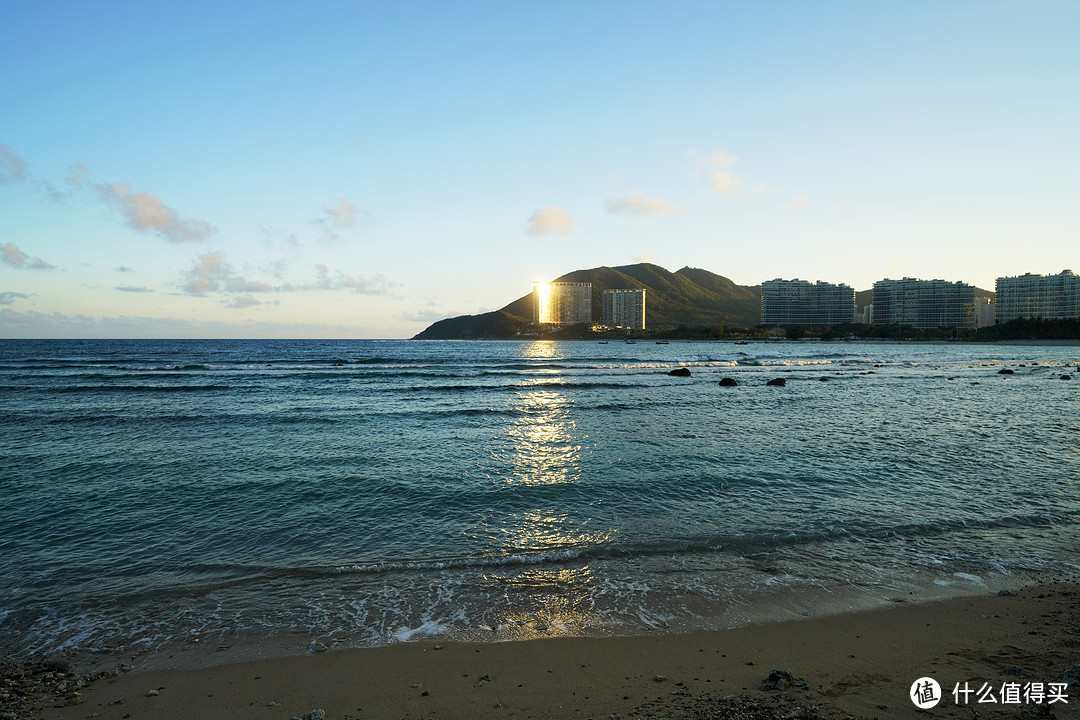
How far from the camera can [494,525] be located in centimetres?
1079

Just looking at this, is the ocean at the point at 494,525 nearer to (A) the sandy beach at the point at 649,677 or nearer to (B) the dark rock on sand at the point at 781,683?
(A) the sandy beach at the point at 649,677

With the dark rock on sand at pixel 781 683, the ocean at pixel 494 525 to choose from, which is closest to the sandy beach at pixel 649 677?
the dark rock on sand at pixel 781 683

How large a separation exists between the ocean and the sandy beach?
494mm

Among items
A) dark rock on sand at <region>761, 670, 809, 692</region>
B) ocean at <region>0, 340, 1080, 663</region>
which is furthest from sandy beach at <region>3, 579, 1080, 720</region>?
ocean at <region>0, 340, 1080, 663</region>

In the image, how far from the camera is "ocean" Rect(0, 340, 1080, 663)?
7.16 m

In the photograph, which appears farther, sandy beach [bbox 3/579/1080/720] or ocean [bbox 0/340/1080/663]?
ocean [bbox 0/340/1080/663]

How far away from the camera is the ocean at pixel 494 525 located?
716 centimetres

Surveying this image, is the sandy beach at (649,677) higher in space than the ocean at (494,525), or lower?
higher

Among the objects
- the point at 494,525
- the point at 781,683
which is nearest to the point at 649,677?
the point at 781,683

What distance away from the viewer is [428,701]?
517 cm

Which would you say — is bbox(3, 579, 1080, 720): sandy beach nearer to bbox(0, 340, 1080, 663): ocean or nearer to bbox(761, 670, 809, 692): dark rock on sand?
bbox(761, 670, 809, 692): dark rock on sand

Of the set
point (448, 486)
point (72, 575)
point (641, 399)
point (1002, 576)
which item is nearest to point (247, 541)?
point (72, 575)

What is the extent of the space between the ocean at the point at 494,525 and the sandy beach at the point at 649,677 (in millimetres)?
494

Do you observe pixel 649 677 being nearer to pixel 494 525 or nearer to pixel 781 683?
pixel 781 683
